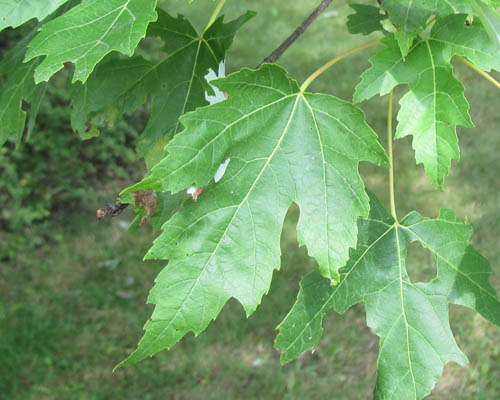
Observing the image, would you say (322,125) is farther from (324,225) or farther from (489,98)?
(489,98)

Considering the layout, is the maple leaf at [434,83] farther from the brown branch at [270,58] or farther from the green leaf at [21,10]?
the green leaf at [21,10]

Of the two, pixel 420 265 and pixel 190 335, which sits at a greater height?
pixel 190 335

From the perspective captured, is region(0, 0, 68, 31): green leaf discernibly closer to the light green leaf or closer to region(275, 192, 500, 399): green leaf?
the light green leaf

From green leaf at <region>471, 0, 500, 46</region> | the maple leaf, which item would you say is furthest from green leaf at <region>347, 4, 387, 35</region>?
green leaf at <region>471, 0, 500, 46</region>

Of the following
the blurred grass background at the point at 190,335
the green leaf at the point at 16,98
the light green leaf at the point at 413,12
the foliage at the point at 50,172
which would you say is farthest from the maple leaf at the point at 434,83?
the foliage at the point at 50,172

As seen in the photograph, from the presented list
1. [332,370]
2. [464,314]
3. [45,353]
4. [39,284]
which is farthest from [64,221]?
[464,314]

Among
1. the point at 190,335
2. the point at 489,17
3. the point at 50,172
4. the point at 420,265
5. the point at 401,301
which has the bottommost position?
the point at 420,265

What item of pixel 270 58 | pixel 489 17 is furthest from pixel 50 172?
pixel 489 17

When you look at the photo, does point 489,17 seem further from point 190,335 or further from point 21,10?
point 190,335
